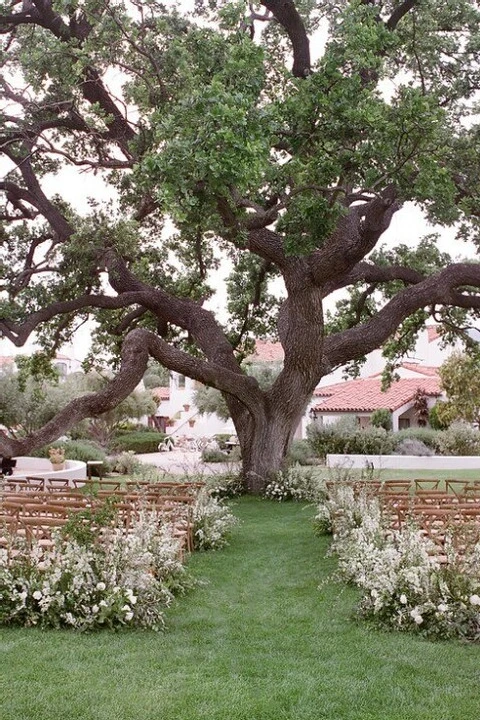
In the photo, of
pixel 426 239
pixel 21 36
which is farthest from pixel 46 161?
pixel 426 239

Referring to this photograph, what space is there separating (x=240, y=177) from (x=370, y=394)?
30.8 metres

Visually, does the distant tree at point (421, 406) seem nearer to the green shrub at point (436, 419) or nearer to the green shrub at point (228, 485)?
the green shrub at point (436, 419)

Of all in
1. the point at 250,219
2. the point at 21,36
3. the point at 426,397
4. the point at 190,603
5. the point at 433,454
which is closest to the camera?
the point at 190,603

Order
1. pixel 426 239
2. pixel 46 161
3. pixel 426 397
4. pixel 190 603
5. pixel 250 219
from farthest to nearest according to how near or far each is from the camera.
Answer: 1. pixel 426 397
2. pixel 426 239
3. pixel 46 161
4. pixel 250 219
5. pixel 190 603

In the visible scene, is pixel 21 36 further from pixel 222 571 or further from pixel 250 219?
pixel 222 571

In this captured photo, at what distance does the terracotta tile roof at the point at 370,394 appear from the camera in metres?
35.9

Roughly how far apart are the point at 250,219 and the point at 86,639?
8650 mm

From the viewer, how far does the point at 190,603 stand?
25.4ft

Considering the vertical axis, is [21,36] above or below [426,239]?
above

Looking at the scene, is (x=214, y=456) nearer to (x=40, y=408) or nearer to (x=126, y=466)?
(x=126, y=466)

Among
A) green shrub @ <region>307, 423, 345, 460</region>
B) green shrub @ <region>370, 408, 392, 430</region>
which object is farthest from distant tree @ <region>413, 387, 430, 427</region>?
green shrub @ <region>307, 423, 345, 460</region>

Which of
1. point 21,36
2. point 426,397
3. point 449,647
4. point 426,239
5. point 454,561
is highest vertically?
point 21,36

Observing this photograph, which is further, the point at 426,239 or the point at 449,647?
the point at 426,239

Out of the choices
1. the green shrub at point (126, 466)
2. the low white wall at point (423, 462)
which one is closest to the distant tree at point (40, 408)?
the green shrub at point (126, 466)
